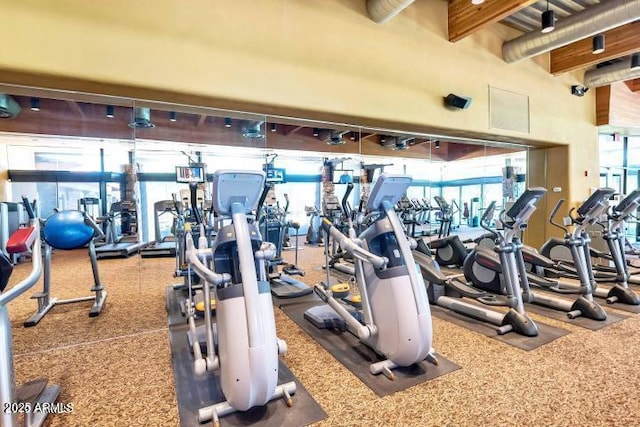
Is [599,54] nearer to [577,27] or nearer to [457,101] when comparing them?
[577,27]

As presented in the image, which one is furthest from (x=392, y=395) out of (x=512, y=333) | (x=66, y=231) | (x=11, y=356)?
(x=66, y=231)

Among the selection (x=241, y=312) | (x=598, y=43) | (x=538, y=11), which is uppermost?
(x=538, y=11)

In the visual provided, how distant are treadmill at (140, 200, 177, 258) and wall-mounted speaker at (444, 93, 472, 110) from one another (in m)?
4.75

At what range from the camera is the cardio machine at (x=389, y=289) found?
2.36 metres

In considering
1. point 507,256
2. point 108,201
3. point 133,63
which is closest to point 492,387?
point 507,256

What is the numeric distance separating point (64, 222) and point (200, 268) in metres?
2.60

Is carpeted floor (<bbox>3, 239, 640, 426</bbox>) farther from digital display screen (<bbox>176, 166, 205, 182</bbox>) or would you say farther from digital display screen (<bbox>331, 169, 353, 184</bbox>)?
digital display screen (<bbox>331, 169, 353, 184</bbox>)

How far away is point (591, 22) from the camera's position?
448 centimetres

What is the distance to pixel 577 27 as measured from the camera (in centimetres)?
462

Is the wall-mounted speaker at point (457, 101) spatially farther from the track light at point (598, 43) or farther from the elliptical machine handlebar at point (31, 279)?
the elliptical machine handlebar at point (31, 279)

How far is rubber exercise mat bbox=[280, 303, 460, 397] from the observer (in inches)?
89.4

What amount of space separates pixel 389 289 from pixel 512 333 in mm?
1588

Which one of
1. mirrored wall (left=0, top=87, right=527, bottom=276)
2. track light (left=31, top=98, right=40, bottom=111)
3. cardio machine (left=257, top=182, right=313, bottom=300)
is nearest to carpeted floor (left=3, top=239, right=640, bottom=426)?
cardio machine (left=257, top=182, right=313, bottom=300)

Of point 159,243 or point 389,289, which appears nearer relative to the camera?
point 389,289
